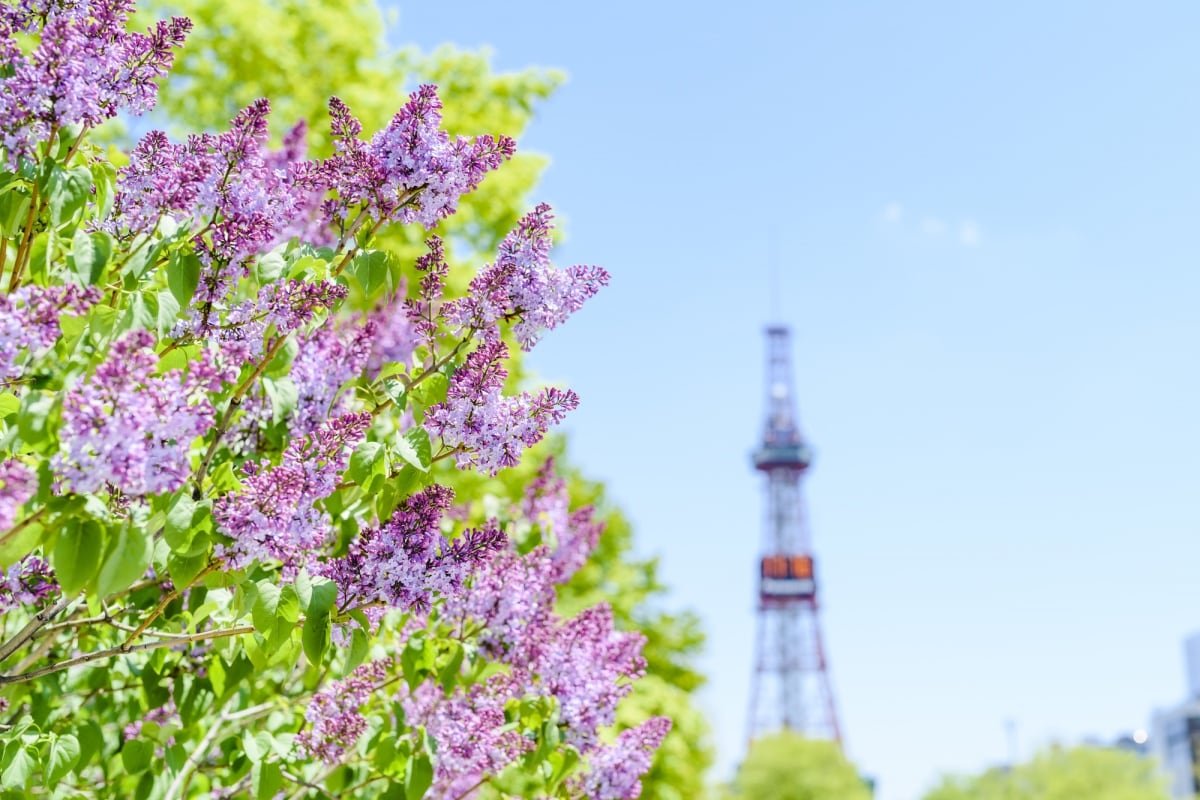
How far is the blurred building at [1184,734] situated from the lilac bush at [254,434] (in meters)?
102

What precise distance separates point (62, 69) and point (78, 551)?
4.18 feet

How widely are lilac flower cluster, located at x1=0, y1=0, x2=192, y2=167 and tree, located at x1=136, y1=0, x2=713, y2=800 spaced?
1112 centimetres

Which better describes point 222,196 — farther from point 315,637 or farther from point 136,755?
point 136,755

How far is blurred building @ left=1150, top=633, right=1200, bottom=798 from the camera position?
323 ft

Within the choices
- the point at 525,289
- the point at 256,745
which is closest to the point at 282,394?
the point at 525,289

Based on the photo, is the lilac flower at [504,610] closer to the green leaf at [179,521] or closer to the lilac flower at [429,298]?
the lilac flower at [429,298]

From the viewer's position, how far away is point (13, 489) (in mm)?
2338

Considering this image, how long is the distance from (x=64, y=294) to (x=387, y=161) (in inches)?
42.9

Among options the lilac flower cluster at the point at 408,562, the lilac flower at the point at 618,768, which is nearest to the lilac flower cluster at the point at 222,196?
the lilac flower cluster at the point at 408,562

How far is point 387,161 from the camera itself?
135 inches

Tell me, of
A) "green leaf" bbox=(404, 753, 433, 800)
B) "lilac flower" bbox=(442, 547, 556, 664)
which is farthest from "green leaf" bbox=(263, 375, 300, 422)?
"green leaf" bbox=(404, 753, 433, 800)

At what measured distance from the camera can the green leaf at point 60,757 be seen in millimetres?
3461

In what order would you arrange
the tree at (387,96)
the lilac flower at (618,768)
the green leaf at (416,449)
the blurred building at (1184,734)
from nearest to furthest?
the green leaf at (416,449) < the lilac flower at (618,768) < the tree at (387,96) < the blurred building at (1184,734)

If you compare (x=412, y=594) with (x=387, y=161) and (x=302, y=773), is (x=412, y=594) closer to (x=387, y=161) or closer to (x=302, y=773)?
(x=387, y=161)
